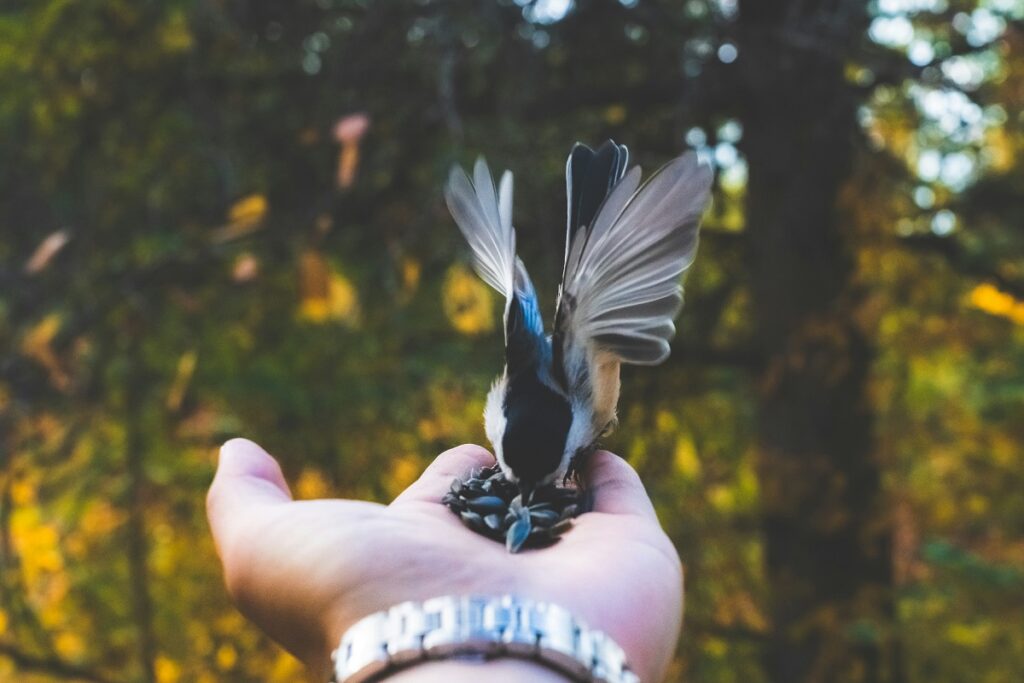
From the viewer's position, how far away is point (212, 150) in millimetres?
2701

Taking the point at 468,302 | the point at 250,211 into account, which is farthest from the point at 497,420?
the point at 250,211

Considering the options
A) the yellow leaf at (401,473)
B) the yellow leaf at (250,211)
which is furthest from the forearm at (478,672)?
the yellow leaf at (401,473)

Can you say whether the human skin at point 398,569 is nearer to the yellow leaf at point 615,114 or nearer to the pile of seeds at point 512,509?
the pile of seeds at point 512,509

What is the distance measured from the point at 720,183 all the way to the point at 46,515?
2.37 m

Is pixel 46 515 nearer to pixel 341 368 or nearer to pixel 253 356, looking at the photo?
pixel 253 356

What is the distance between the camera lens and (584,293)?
1403 mm

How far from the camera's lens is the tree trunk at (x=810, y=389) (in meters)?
3.23

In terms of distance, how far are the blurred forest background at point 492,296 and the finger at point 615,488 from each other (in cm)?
93

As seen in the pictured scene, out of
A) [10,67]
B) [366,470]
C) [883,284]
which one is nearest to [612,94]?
[883,284]

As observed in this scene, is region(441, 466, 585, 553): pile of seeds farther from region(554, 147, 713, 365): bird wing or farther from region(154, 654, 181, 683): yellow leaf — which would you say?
region(154, 654, 181, 683): yellow leaf

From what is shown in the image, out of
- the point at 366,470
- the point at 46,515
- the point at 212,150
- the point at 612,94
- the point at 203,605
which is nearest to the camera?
the point at 212,150

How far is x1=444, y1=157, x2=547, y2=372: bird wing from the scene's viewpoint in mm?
1363

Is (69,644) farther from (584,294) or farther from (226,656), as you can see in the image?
(584,294)

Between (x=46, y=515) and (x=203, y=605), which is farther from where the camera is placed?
(x=46, y=515)
